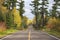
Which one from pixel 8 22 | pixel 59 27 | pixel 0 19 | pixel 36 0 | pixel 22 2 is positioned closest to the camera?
pixel 59 27

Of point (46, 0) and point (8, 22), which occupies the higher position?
point (46, 0)

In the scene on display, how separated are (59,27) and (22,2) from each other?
7831 cm

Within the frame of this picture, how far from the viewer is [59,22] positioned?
2286 inches

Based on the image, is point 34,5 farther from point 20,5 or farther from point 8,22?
point 8,22

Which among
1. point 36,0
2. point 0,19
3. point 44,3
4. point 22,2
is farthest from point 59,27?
point 22,2

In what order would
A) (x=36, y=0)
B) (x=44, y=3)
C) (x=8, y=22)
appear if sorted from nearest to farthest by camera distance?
1. (x=8, y=22)
2. (x=44, y=3)
3. (x=36, y=0)

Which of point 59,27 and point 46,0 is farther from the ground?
point 46,0

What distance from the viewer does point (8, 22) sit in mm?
76750

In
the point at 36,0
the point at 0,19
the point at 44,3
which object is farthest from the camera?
the point at 36,0

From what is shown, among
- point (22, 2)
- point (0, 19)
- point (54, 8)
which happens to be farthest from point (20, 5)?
point (0, 19)

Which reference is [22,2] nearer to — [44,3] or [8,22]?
[44,3]

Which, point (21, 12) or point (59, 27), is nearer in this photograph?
point (59, 27)

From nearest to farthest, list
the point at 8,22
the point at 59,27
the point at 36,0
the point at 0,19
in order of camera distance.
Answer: the point at 59,27 < the point at 0,19 < the point at 8,22 < the point at 36,0

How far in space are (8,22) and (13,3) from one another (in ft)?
96.6
